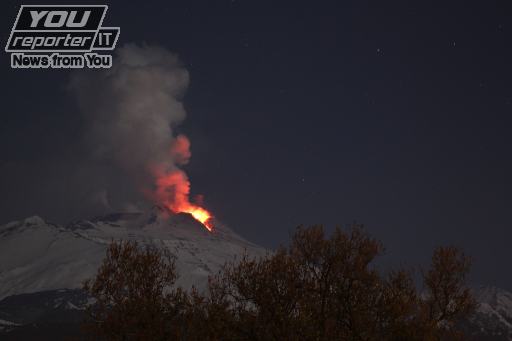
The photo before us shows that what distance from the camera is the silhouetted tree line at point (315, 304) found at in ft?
129

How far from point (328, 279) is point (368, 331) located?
14.8ft

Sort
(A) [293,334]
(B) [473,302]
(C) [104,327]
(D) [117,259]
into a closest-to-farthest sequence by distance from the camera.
→ (A) [293,334]
(B) [473,302]
(C) [104,327]
(D) [117,259]

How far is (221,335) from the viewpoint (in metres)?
40.2

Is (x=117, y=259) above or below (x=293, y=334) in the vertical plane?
above

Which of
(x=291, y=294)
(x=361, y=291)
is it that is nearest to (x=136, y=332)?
(x=291, y=294)

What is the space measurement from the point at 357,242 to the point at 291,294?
589 cm

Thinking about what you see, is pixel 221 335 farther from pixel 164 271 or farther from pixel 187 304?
pixel 164 271

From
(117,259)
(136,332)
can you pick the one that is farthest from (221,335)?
(117,259)

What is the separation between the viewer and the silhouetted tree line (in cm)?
3928

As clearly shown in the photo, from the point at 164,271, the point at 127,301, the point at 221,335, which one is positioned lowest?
the point at 221,335

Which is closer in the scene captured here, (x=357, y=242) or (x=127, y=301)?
(x=357, y=242)

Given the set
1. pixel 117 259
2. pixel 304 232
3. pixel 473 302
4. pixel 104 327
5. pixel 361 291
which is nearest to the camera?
pixel 361 291

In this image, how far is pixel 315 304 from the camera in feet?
133

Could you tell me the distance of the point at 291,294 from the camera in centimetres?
4188
